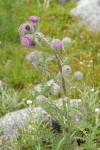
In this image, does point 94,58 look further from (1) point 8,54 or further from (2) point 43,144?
(2) point 43,144

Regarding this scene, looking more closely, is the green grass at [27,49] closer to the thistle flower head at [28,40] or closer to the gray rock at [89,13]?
the gray rock at [89,13]

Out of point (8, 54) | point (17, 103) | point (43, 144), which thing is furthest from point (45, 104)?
point (8, 54)

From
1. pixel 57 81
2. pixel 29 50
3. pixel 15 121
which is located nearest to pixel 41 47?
pixel 57 81

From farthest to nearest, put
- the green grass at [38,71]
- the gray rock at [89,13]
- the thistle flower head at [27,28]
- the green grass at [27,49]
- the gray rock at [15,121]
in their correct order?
the gray rock at [89,13] → the green grass at [27,49] → the gray rock at [15,121] → the green grass at [38,71] → the thistle flower head at [27,28]

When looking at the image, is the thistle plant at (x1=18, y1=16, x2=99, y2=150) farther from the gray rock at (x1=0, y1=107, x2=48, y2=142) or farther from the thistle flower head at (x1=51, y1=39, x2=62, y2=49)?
the gray rock at (x1=0, y1=107, x2=48, y2=142)

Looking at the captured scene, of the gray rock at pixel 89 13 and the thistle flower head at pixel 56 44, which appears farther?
the gray rock at pixel 89 13

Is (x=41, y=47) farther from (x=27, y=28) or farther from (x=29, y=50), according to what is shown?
(x=29, y=50)

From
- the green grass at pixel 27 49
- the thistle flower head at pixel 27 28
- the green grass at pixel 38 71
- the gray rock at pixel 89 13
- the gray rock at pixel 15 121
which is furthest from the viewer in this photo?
the gray rock at pixel 89 13

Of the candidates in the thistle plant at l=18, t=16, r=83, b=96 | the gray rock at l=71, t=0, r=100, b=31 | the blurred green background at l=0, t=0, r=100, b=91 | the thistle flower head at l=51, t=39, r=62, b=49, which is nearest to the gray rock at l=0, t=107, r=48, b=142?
the thistle plant at l=18, t=16, r=83, b=96

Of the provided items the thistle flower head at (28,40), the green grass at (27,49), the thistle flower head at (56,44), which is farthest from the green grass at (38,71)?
Answer: the thistle flower head at (28,40)
